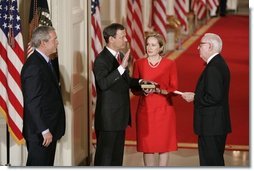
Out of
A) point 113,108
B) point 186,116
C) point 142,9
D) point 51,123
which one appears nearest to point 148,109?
point 113,108

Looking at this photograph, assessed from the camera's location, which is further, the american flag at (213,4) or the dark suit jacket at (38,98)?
the american flag at (213,4)

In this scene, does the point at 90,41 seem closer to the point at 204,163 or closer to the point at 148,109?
the point at 148,109

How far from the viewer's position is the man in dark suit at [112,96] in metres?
8.86

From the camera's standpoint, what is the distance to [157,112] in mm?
9234

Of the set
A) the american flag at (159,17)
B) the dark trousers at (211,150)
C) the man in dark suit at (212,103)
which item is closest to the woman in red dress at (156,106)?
the man in dark suit at (212,103)

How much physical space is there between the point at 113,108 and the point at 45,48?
100cm

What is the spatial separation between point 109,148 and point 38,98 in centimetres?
114

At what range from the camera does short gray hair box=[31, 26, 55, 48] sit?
8.43 metres

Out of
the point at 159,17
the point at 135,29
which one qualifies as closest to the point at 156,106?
the point at 135,29

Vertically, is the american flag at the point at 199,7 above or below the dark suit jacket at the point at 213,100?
above

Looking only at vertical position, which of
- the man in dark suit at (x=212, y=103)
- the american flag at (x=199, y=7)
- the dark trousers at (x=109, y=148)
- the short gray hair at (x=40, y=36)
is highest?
the short gray hair at (x=40, y=36)

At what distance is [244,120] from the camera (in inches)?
434

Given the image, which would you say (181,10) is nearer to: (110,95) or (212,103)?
(110,95)

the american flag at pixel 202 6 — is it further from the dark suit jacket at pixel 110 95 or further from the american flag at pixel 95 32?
the dark suit jacket at pixel 110 95
